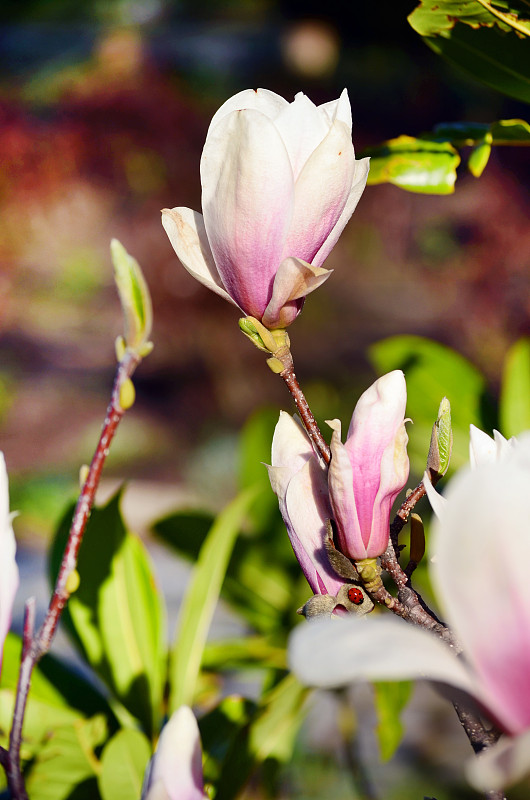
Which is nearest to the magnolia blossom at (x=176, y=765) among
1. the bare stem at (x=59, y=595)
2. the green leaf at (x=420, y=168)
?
the bare stem at (x=59, y=595)

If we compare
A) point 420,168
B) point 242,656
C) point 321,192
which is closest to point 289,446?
→ point 321,192

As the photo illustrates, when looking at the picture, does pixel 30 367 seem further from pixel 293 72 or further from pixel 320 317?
pixel 293 72

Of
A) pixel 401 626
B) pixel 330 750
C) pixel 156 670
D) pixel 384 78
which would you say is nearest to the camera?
pixel 401 626

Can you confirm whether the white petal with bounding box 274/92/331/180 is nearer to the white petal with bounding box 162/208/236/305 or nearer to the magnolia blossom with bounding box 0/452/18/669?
the white petal with bounding box 162/208/236/305

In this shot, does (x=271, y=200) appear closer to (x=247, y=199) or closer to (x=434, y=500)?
(x=247, y=199)

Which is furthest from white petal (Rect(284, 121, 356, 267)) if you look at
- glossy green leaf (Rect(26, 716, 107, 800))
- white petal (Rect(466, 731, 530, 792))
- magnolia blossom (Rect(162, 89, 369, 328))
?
glossy green leaf (Rect(26, 716, 107, 800))

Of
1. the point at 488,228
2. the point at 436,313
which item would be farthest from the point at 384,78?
the point at 436,313
